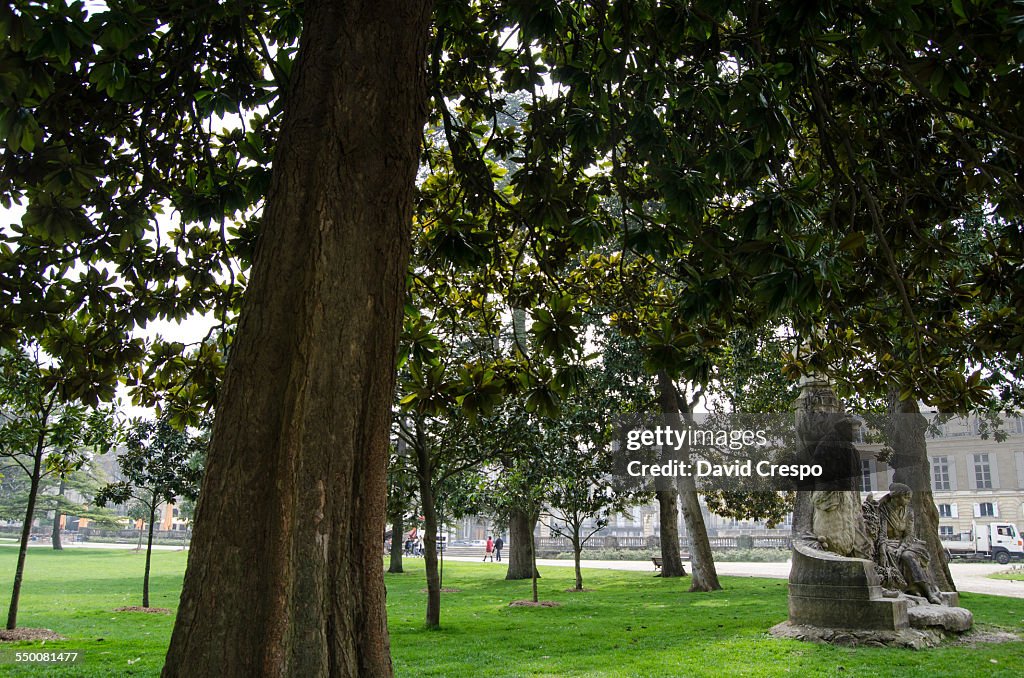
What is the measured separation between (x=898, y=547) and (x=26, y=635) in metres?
13.1

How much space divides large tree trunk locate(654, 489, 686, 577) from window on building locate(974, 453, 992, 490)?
3071cm

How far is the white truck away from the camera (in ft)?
105

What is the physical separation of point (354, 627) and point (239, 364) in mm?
955

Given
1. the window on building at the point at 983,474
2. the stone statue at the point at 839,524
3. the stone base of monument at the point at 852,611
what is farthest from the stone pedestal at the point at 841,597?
the window on building at the point at 983,474

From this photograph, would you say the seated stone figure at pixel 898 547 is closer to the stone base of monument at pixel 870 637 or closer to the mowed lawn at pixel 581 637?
the mowed lawn at pixel 581 637

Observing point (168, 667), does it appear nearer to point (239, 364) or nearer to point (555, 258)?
point (239, 364)

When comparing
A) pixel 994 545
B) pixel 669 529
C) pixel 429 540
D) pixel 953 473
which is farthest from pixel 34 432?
pixel 953 473

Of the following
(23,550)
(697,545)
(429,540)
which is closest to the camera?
(23,550)

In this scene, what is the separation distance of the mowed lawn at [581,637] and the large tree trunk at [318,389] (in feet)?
20.5

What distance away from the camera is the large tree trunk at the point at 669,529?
21547mm

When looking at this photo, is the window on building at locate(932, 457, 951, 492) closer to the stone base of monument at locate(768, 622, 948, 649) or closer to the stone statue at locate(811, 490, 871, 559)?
the stone statue at locate(811, 490, 871, 559)

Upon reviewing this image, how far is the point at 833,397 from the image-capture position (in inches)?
469

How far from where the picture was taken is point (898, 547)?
39.2 ft

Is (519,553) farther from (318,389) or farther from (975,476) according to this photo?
(975,476)
